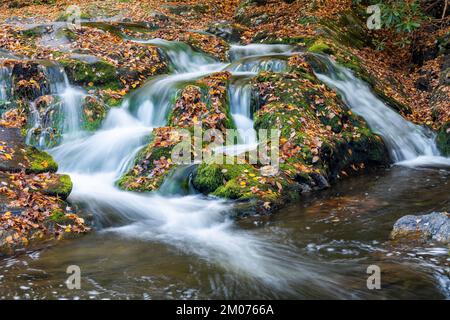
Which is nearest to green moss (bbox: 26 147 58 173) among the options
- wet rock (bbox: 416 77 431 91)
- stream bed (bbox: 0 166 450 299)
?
stream bed (bbox: 0 166 450 299)

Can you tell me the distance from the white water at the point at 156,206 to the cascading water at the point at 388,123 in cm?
299

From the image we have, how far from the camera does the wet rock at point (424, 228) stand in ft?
17.7

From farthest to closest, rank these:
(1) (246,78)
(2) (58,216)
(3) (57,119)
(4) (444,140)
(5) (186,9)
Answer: (5) (186,9) → (1) (246,78) → (4) (444,140) → (3) (57,119) → (2) (58,216)

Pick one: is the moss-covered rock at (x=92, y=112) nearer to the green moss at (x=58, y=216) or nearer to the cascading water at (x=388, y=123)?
the green moss at (x=58, y=216)

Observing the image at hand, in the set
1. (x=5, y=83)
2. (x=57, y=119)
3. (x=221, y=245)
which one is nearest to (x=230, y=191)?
(x=221, y=245)

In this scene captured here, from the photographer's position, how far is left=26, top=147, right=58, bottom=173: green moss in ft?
24.8

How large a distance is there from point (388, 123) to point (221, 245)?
23.1 feet

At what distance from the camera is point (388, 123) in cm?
1134

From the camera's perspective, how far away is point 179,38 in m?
14.8

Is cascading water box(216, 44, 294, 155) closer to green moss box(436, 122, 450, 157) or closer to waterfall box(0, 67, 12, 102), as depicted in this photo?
green moss box(436, 122, 450, 157)

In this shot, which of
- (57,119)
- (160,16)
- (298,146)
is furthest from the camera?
(160,16)

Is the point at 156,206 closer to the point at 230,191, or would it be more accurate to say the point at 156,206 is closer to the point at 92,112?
the point at 230,191

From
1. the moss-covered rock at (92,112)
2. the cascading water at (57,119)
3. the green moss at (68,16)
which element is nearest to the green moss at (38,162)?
the cascading water at (57,119)
